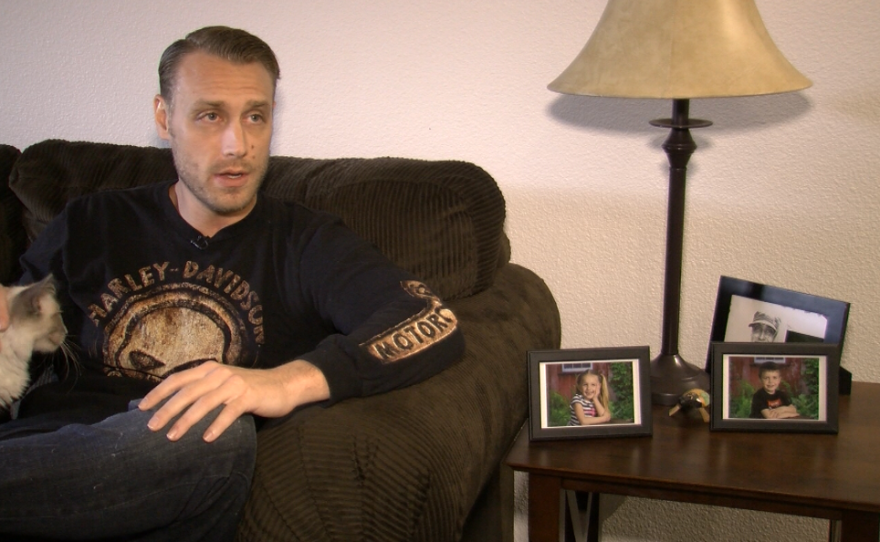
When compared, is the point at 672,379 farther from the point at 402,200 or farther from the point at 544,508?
the point at 402,200

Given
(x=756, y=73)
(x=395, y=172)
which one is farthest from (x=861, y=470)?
(x=395, y=172)

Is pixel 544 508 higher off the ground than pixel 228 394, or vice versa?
pixel 228 394

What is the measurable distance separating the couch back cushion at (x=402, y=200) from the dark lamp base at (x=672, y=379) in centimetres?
34

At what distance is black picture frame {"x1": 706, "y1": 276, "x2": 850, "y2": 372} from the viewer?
1.44m

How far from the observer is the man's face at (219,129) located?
143 cm

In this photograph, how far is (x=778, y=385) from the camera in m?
1.37

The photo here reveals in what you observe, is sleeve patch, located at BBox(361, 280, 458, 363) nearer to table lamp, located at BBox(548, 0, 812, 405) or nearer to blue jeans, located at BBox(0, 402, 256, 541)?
blue jeans, located at BBox(0, 402, 256, 541)

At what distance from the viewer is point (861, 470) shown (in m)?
1.24

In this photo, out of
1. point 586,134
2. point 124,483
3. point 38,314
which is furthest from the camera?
point 586,134

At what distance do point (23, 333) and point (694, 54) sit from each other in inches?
42.0

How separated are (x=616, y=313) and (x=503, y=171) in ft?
1.22

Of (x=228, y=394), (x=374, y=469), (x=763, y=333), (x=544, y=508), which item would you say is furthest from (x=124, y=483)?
(x=763, y=333)

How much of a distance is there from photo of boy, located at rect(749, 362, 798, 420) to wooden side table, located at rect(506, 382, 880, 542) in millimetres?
32

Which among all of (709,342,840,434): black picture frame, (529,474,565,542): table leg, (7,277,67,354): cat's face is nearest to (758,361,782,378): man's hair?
(709,342,840,434): black picture frame
